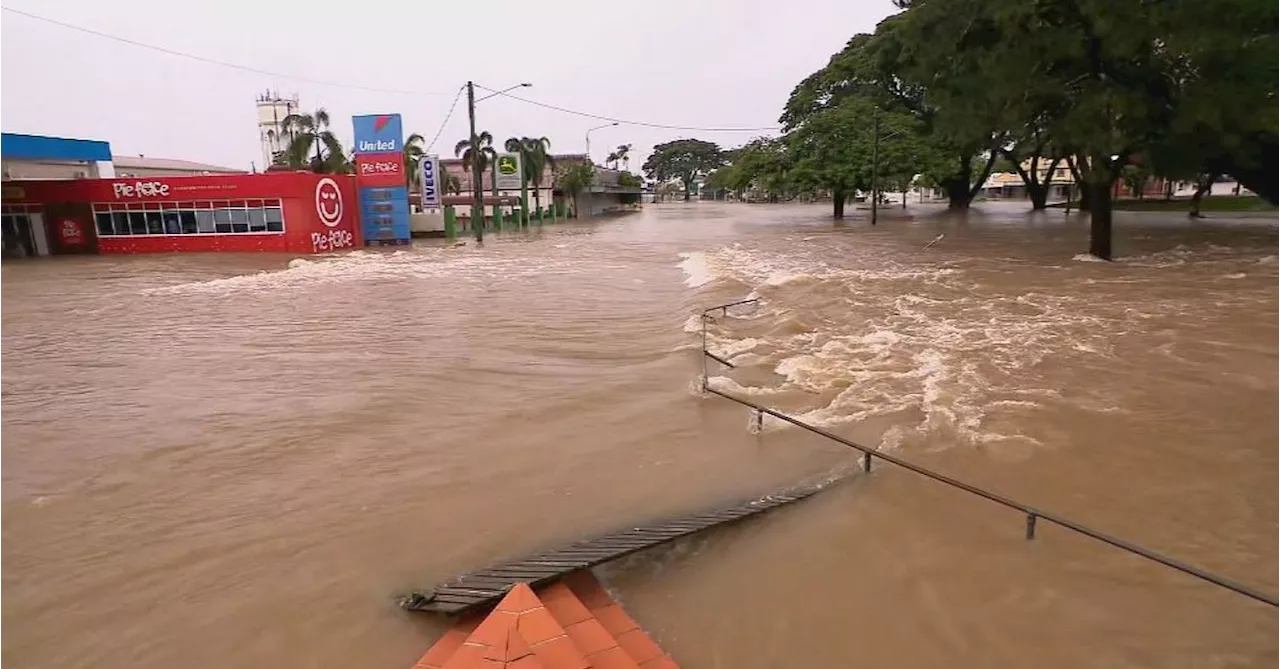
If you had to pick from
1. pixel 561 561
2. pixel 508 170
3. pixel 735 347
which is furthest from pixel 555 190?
pixel 561 561

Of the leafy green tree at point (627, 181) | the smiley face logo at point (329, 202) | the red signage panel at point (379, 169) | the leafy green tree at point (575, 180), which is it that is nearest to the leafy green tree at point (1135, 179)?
the red signage panel at point (379, 169)

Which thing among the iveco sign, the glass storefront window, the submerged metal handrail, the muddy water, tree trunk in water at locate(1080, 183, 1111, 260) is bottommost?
the muddy water

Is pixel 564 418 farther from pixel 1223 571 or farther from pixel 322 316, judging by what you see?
pixel 322 316

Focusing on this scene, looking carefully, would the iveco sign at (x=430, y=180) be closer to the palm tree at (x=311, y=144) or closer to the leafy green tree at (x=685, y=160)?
the palm tree at (x=311, y=144)

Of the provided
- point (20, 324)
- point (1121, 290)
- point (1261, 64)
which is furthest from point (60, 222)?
point (1261, 64)

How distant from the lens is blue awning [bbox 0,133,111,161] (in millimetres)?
30844

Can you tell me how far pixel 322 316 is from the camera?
15375 millimetres

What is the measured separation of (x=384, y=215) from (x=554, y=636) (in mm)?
35490

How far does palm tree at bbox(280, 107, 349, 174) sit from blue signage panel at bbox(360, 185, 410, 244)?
11346mm

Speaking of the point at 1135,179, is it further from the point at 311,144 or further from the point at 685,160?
the point at 685,160

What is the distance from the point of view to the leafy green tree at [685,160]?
471ft

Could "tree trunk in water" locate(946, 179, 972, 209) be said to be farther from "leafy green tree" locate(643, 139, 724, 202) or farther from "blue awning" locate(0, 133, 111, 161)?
"leafy green tree" locate(643, 139, 724, 202)

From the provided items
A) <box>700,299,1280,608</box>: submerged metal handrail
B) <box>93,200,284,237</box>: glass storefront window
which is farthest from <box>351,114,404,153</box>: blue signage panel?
<box>700,299,1280,608</box>: submerged metal handrail

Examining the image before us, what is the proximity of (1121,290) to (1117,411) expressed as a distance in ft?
31.2
